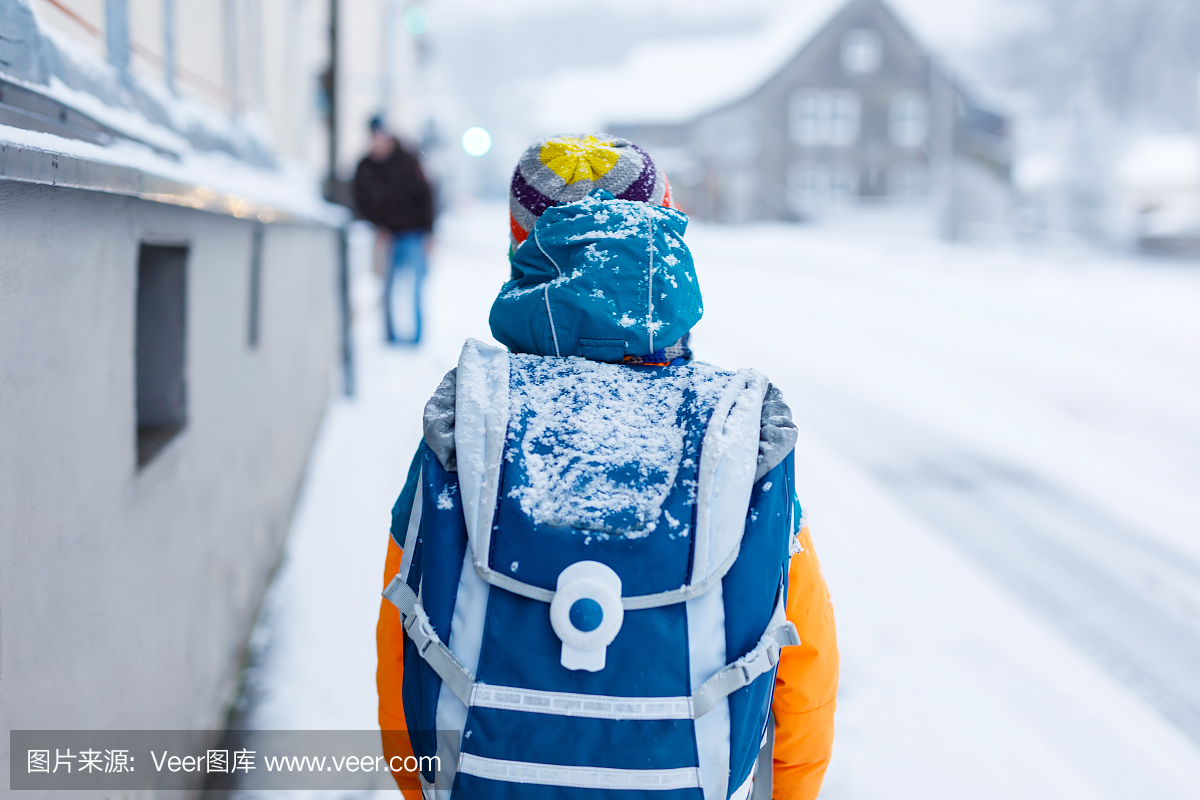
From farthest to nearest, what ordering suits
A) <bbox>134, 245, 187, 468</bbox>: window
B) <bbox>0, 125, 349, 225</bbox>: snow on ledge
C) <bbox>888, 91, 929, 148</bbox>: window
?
<bbox>888, 91, 929, 148</bbox>: window
<bbox>134, 245, 187, 468</bbox>: window
<bbox>0, 125, 349, 225</bbox>: snow on ledge

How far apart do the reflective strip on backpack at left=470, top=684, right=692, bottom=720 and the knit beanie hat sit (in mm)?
673

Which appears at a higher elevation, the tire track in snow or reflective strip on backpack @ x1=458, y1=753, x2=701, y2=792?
reflective strip on backpack @ x1=458, y1=753, x2=701, y2=792

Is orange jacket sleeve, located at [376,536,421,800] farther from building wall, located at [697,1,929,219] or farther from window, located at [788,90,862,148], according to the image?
window, located at [788,90,862,148]

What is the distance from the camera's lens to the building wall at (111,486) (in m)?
1.43

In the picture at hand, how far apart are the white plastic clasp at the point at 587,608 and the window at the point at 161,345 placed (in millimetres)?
1780

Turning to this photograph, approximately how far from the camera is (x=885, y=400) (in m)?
7.14

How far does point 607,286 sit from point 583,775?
62 cm

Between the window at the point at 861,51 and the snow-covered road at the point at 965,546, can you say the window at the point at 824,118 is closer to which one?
the window at the point at 861,51

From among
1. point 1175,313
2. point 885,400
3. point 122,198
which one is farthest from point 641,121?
point 122,198

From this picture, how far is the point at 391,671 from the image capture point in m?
1.38

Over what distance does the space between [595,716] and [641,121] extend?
50524 mm

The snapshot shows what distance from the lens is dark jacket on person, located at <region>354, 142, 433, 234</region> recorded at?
8.30m

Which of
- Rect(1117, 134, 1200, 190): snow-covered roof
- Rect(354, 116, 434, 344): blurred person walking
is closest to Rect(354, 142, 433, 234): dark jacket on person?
Rect(354, 116, 434, 344): blurred person walking

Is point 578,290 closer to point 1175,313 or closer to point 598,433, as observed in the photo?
point 598,433
